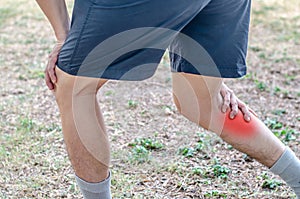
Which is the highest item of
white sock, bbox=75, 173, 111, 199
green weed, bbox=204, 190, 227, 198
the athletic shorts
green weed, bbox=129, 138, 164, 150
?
the athletic shorts

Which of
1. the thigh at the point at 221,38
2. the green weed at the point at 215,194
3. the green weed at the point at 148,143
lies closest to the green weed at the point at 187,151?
the green weed at the point at 148,143

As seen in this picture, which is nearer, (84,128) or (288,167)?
(84,128)

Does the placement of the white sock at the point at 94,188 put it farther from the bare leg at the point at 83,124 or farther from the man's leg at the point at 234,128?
the man's leg at the point at 234,128

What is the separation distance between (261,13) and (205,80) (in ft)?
12.9

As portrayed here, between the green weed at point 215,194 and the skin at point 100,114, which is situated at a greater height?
the skin at point 100,114

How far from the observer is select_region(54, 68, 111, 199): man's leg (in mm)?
1778

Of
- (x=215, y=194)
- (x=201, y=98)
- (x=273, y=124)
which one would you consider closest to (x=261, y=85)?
(x=273, y=124)

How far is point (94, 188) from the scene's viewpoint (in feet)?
6.31

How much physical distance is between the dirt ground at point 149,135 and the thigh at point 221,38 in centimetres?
62

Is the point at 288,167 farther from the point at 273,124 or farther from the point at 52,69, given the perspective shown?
the point at 273,124

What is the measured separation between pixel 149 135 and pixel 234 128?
1.03m

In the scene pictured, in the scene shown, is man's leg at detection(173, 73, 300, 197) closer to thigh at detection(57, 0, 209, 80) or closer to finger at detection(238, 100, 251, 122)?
finger at detection(238, 100, 251, 122)

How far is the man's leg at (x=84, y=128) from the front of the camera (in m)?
1.78

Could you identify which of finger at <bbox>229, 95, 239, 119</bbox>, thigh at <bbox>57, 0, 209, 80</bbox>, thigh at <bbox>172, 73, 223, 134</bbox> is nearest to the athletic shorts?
thigh at <bbox>57, 0, 209, 80</bbox>
